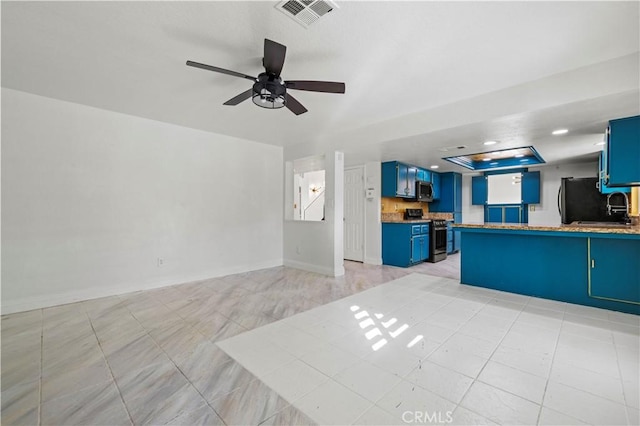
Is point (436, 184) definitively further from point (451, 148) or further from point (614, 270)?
point (614, 270)

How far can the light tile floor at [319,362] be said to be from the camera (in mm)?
1489

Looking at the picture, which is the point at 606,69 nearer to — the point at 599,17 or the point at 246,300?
the point at 599,17

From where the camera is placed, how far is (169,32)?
80.5 inches

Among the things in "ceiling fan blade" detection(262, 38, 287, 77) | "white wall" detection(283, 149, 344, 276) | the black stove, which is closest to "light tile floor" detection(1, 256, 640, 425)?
"white wall" detection(283, 149, 344, 276)

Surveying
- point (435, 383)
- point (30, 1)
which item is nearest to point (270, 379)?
point (435, 383)

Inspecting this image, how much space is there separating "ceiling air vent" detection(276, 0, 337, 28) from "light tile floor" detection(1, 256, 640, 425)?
2.51 m

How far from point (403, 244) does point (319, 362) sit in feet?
12.6

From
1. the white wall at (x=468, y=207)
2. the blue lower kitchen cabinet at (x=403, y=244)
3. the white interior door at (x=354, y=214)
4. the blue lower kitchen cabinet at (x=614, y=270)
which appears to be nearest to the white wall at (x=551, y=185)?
the white wall at (x=468, y=207)

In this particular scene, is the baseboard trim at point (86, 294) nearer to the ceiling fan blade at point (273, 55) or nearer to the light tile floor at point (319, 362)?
the light tile floor at point (319, 362)

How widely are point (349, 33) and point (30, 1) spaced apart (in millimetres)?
2196

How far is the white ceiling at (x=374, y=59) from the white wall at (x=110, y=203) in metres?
0.38

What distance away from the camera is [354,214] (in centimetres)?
613

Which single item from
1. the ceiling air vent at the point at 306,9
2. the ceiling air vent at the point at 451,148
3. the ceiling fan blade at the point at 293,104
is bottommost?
the ceiling air vent at the point at 451,148

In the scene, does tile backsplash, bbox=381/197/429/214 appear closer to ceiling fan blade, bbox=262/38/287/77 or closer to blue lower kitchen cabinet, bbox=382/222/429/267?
blue lower kitchen cabinet, bbox=382/222/429/267
